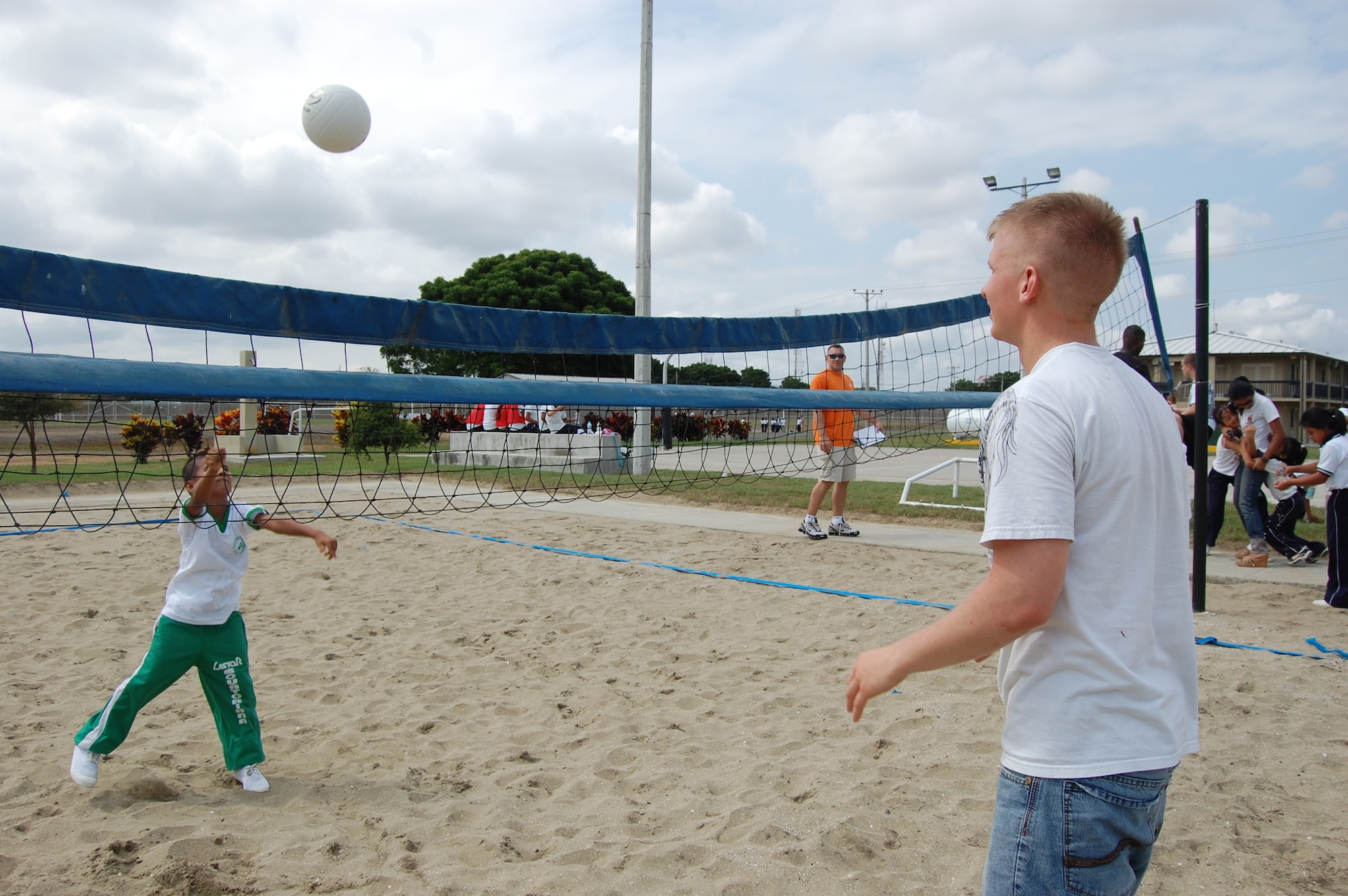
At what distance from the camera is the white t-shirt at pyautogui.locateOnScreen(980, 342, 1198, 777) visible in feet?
3.60

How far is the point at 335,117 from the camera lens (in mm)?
6582

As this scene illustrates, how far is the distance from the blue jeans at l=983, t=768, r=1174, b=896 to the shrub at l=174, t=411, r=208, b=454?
3501mm

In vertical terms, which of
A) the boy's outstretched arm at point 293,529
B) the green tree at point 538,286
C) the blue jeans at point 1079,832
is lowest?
the blue jeans at point 1079,832

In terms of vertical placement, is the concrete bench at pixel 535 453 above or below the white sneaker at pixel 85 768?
above

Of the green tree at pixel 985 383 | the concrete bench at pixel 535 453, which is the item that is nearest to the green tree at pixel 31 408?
the green tree at pixel 985 383

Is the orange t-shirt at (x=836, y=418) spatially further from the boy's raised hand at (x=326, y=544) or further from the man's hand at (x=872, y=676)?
the man's hand at (x=872, y=676)

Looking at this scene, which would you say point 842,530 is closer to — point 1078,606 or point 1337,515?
point 1337,515

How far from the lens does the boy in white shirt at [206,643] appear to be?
9.07 feet

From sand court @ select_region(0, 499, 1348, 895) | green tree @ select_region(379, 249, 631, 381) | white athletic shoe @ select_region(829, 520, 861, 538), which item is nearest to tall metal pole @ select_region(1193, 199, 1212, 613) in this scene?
sand court @ select_region(0, 499, 1348, 895)

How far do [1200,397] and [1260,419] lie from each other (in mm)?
2044

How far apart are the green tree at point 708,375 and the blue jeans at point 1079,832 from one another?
15.5 ft

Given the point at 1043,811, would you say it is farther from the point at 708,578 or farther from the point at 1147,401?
the point at 708,578

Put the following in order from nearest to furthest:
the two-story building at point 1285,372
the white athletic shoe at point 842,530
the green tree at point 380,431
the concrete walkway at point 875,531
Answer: the concrete walkway at point 875,531
the white athletic shoe at point 842,530
the green tree at point 380,431
the two-story building at point 1285,372

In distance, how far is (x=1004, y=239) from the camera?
4.10ft
